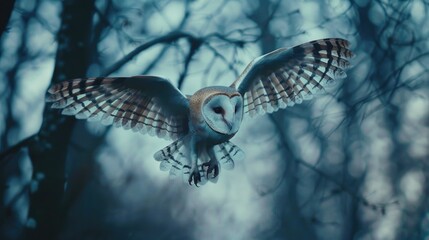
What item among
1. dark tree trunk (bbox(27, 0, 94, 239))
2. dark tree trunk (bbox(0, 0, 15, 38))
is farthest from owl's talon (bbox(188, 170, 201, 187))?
dark tree trunk (bbox(0, 0, 15, 38))

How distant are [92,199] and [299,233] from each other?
1.42 ft

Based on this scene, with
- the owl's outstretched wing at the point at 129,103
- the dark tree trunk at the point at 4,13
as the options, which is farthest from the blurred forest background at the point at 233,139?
the owl's outstretched wing at the point at 129,103

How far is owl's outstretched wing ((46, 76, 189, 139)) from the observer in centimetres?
72

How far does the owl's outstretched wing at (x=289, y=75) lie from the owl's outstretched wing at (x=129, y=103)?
106mm

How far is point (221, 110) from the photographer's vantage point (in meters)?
0.71

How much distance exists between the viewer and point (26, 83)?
3.21 ft

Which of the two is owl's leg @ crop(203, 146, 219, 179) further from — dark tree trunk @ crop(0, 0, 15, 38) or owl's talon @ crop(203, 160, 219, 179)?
dark tree trunk @ crop(0, 0, 15, 38)

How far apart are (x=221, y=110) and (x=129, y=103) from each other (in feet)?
0.48

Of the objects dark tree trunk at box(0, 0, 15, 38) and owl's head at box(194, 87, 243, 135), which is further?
dark tree trunk at box(0, 0, 15, 38)

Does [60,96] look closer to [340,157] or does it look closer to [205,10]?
[205,10]

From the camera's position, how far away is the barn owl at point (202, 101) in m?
0.72

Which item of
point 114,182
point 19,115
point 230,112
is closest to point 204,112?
point 230,112

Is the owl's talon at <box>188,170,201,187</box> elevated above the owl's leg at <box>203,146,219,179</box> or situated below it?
below

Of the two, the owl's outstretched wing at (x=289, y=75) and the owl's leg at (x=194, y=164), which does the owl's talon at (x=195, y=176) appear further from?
the owl's outstretched wing at (x=289, y=75)
